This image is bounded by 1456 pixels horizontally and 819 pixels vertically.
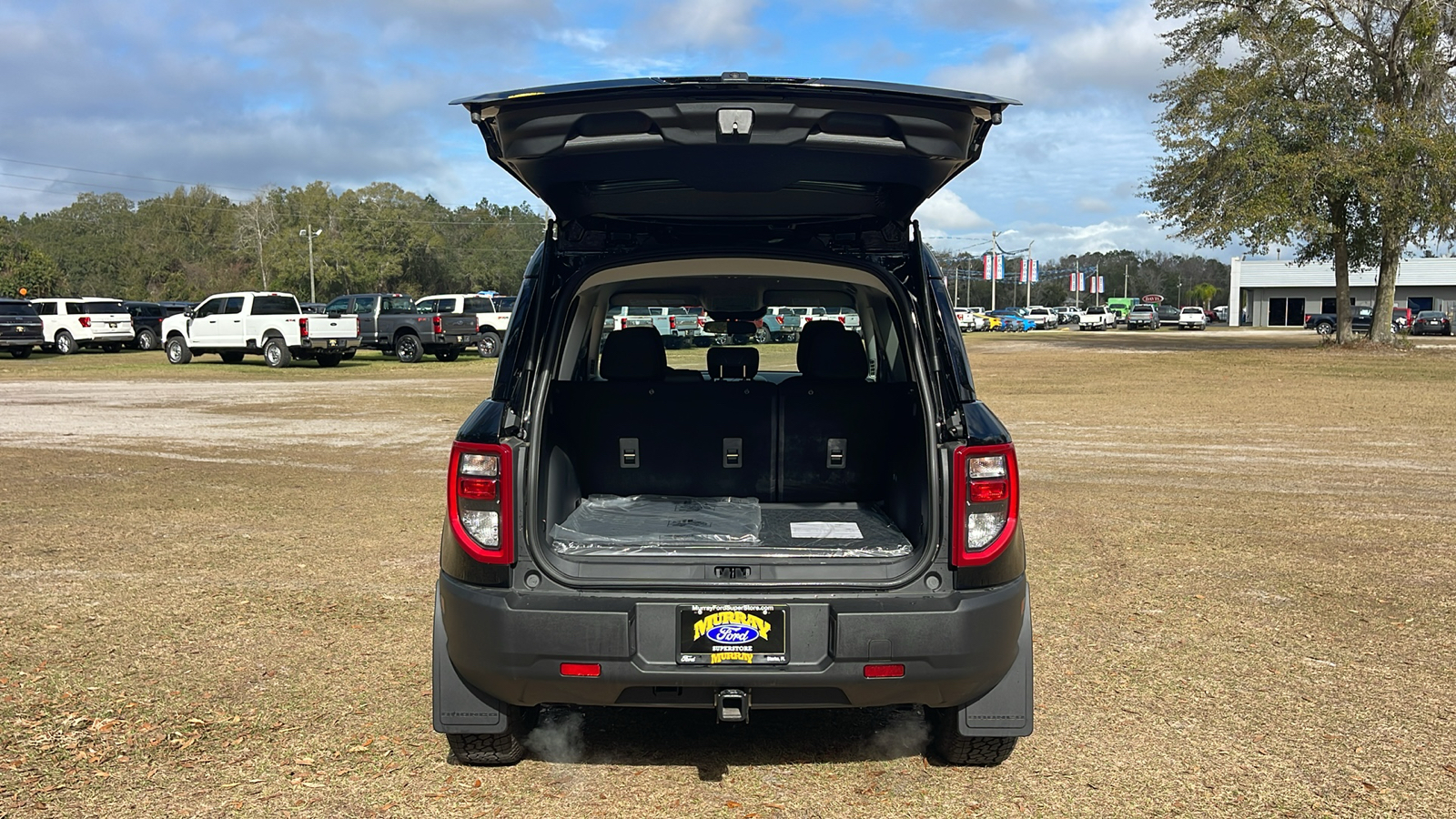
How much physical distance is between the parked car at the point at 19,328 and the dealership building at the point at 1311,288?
3076 inches

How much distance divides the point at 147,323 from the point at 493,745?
41.9 meters

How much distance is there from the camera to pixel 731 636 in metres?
3.47

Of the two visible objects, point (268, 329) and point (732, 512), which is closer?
point (732, 512)

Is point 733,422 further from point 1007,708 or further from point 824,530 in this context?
point 1007,708

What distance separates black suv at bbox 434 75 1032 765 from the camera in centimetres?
343

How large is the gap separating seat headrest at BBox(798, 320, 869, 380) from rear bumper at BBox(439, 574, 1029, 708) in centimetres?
159

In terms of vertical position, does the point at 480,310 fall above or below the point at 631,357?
above

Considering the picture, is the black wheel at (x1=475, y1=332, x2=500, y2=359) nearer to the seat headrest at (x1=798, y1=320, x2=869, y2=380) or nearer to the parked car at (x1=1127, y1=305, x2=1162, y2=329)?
the seat headrest at (x1=798, y1=320, x2=869, y2=380)

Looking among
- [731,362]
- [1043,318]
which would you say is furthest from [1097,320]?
[731,362]

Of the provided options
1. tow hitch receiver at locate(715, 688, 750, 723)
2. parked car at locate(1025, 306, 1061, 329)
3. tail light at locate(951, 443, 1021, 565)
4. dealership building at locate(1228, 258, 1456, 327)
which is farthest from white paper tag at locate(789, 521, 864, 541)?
dealership building at locate(1228, 258, 1456, 327)

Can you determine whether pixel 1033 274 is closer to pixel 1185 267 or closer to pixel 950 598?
pixel 1185 267

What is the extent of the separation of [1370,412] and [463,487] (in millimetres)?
17151

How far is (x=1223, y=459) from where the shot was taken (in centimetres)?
1207

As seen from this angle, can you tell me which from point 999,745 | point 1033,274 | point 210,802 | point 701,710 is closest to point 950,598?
point 999,745
